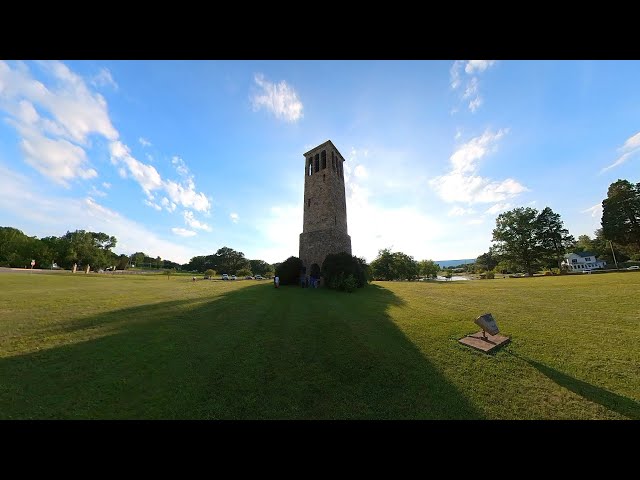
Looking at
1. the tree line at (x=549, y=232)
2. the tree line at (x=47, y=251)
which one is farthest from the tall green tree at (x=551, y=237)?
the tree line at (x=47, y=251)

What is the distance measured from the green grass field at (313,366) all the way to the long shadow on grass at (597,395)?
0.09 ft

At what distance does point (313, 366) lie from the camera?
5.62 metres

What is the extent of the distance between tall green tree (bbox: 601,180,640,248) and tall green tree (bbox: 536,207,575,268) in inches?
193

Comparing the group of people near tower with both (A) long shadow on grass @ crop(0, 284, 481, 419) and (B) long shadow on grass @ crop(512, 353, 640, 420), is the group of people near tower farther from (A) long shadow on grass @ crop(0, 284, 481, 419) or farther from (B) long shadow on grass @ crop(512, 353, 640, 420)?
(B) long shadow on grass @ crop(512, 353, 640, 420)

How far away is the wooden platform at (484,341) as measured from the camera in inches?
250

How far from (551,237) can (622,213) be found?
8466 mm

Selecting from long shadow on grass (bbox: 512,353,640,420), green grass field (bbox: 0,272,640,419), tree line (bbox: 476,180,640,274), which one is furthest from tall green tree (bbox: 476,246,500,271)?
long shadow on grass (bbox: 512,353,640,420)

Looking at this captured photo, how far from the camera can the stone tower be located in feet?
79.0
